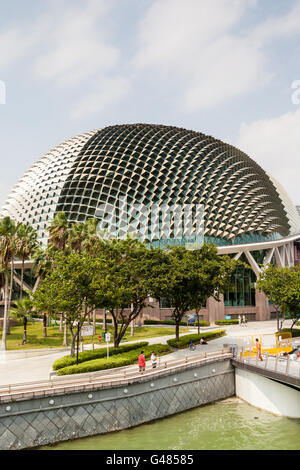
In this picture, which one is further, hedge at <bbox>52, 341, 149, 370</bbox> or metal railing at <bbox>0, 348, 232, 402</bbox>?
hedge at <bbox>52, 341, 149, 370</bbox>

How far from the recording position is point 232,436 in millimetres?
17969

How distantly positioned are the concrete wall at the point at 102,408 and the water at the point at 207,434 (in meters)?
0.47

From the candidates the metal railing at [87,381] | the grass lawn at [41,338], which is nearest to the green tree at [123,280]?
the metal railing at [87,381]

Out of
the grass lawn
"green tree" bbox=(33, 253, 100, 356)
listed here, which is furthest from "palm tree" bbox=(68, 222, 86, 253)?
"green tree" bbox=(33, 253, 100, 356)

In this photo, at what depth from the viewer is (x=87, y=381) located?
18609 millimetres

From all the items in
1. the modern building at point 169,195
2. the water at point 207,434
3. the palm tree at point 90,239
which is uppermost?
the modern building at point 169,195

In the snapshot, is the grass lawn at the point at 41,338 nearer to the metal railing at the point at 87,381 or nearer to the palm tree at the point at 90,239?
the palm tree at the point at 90,239

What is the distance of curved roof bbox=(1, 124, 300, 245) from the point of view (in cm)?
6856

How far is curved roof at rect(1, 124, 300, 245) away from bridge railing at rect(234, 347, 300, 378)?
38860mm

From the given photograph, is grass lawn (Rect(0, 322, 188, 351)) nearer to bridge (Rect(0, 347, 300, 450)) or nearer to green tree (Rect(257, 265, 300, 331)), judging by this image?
green tree (Rect(257, 265, 300, 331))

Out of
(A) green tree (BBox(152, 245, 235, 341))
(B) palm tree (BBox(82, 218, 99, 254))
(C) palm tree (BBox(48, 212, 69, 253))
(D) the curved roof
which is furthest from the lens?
(D) the curved roof

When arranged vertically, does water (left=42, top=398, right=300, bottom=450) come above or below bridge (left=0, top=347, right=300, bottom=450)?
below

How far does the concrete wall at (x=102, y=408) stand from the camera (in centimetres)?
1645
